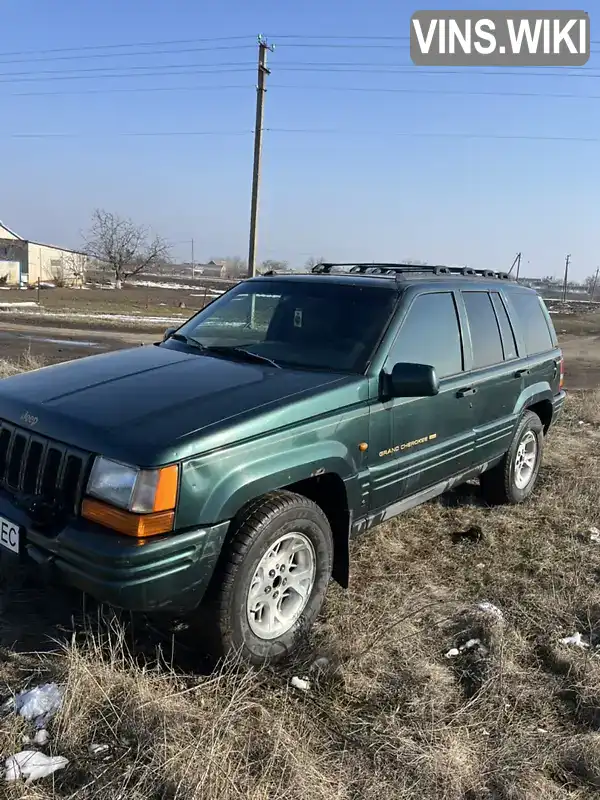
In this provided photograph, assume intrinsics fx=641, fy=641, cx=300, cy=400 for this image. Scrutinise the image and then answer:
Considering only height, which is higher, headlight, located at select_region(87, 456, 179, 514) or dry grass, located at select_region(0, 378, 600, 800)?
headlight, located at select_region(87, 456, 179, 514)

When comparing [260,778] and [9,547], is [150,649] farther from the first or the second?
[260,778]

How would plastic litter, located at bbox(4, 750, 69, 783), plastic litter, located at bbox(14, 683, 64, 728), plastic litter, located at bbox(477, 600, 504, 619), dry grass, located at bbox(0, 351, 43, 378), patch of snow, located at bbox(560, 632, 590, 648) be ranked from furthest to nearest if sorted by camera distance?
dry grass, located at bbox(0, 351, 43, 378) < plastic litter, located at bbox(477, 600, 504, 619) < patch of snow, located at bbox(560, 632, 590, 648) < plastic litter, located at bbox(14, 683, 64, 728) < plastic litter, located at bbox(4, 750, 69, 783)

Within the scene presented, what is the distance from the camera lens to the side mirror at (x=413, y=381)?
136 inches

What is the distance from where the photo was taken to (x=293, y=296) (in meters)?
4.26

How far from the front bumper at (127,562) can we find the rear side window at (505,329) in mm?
3165

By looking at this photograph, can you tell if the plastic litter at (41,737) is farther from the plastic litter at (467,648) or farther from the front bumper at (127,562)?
the plastic litter at (467,648)

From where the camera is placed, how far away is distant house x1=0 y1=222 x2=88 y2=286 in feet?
204

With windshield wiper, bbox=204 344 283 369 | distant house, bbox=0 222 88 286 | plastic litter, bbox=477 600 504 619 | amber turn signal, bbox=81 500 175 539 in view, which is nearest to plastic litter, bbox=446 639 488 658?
plastic litter, bbox=477 600 504 619

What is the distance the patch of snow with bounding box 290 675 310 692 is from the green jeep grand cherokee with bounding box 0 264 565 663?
0.19 meters

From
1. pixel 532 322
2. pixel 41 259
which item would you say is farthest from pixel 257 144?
pixel 41 259

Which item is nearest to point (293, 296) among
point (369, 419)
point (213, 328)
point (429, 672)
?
point (213, 328)

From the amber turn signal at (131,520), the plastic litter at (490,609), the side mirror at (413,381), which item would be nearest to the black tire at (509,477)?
the plastic litter at (490,609)

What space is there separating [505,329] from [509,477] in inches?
48.5

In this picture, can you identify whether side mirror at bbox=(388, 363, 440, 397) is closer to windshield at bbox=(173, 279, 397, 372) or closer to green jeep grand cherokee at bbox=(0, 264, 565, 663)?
green jeep grand cherokee at bbox=(0, 264, 565, 663)
